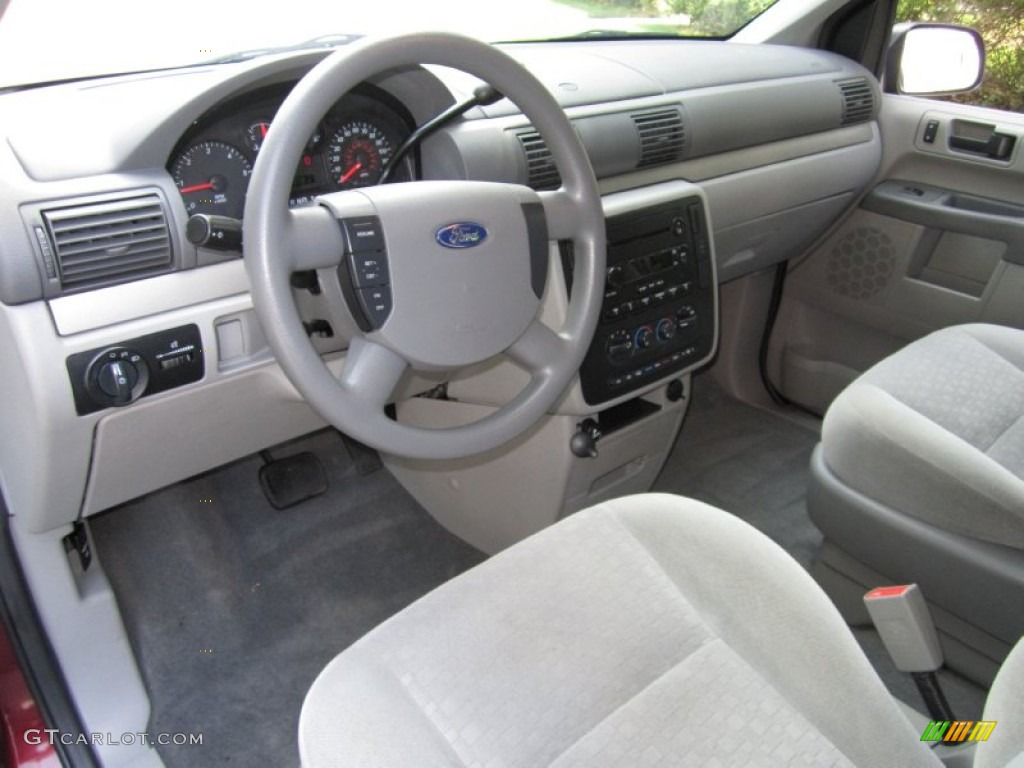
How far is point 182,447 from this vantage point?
146cm

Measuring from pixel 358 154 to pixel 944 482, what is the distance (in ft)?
3.71

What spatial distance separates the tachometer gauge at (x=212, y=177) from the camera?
4.13ft

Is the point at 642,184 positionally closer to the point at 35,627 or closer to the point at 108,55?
the point at 108,55

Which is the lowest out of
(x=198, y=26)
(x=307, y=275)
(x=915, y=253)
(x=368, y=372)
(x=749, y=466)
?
(x=749, y=466)

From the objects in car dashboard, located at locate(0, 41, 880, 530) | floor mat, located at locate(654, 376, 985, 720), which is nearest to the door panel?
floor mat, located at locate(654, 376, 985, 720)

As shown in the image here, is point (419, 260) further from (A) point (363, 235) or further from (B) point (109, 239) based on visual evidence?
(B) point (109, 239)

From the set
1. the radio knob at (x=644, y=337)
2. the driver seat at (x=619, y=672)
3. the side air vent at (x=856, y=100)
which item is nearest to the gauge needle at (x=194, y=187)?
the driver seat at (x=619, y=672)

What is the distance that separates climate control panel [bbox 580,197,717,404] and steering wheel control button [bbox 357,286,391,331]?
0.61 metres

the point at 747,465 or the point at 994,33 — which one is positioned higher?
the point at 994,33

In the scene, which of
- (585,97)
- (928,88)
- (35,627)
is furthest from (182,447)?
(928,88)

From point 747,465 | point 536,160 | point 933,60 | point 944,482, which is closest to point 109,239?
point 536,160

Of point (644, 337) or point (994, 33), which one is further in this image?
point (994, 33)

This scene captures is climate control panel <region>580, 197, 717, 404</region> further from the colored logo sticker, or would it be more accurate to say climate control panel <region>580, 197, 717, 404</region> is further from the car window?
the car window

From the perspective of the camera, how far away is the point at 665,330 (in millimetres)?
1756
